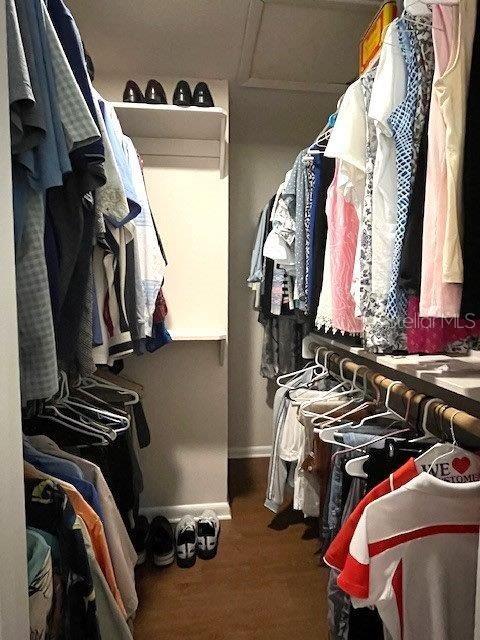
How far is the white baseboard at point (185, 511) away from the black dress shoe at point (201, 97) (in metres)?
1.89

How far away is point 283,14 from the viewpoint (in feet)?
5.04

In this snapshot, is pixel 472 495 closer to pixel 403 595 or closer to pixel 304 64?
pixel 403 595

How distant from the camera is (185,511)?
198 cm

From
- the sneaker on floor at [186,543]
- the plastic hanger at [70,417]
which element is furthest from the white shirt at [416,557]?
the sneaker on floor at [186,543]

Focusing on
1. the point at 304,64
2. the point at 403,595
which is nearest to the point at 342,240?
the point at 403,595

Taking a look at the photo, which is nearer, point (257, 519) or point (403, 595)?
point (403, 595)

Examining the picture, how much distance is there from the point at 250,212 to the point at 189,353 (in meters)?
1.11

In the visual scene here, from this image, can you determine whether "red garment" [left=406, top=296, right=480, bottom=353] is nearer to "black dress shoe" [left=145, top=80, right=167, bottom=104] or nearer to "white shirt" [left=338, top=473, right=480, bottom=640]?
"white shirt" [left=338, top=473, right=480, bottom=640]

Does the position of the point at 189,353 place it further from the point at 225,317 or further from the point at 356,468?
the point at 356,468

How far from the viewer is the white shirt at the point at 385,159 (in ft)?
2.65

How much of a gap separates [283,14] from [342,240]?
1.06 meters

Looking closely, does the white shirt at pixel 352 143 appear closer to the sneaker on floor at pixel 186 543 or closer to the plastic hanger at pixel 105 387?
the plastic hanger at pixel 105 387

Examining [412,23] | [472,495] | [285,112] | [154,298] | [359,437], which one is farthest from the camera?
[285,112]

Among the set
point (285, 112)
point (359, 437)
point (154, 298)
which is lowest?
point (359, 437)
